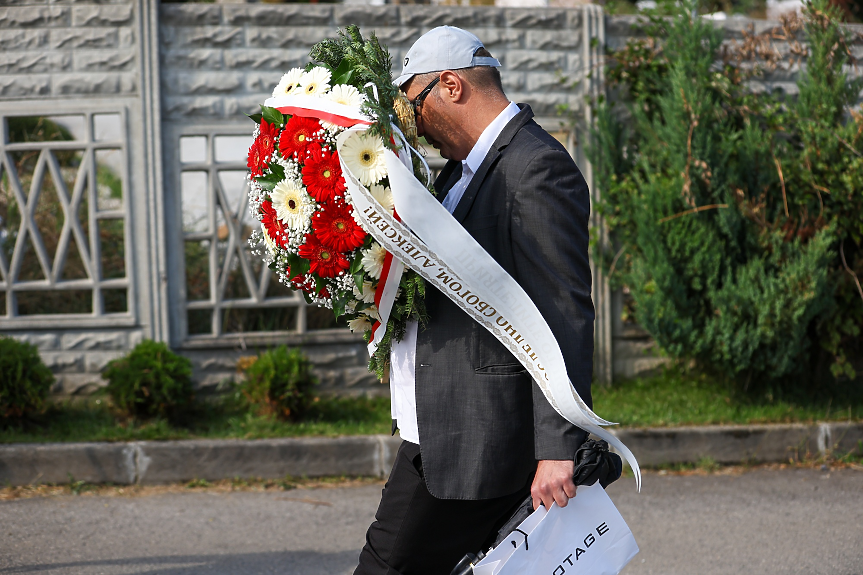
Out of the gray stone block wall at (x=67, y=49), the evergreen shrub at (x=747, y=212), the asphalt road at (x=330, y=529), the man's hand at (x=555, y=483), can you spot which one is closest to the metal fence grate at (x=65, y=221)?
the gray stone block wall at (x=67, y=49)

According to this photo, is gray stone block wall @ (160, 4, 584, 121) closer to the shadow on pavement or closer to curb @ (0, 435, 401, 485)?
curb @ (0, 435, 401, 485)

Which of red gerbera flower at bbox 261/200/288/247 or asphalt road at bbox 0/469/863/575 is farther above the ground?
red gerbera flower at bbox 261/200/288/247

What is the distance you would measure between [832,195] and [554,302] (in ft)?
14.4

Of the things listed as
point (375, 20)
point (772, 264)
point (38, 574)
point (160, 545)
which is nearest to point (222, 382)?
point (160, 545)

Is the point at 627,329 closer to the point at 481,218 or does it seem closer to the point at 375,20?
the point at 375,20

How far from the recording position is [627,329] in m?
6.47

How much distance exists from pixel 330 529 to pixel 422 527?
7.25ft

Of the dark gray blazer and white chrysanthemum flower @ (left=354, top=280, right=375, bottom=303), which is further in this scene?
white chrysanthemum flower @ (left=354, top=280, right=375, bottom=303)

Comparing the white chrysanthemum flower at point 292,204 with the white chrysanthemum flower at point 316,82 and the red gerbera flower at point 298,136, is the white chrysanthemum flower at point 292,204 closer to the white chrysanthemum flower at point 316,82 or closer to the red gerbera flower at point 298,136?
the red gerbera flower at point 298,136

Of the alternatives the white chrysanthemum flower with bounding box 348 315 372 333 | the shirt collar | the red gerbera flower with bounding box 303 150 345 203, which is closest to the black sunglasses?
the shirt collar

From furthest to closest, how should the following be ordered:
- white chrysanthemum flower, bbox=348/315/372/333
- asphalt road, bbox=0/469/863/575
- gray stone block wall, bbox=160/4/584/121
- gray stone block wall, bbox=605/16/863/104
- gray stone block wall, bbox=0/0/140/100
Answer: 1. gray stone block wall, bbox=605/16/863/104
2. gray stone block wall, bbox=160/4/584/121
3. gray stone block wall, bbox=0/0/140/100
4. asphalt road, bbox=0/469/863/575
5. white chrysanthemum flower, bbox=348/315/372/333

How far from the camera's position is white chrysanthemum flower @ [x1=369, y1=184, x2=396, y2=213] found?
208 cm

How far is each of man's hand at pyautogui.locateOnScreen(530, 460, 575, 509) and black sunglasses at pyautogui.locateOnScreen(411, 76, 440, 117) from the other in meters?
1.07

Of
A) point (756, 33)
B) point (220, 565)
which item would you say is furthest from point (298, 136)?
point (756, 33)
